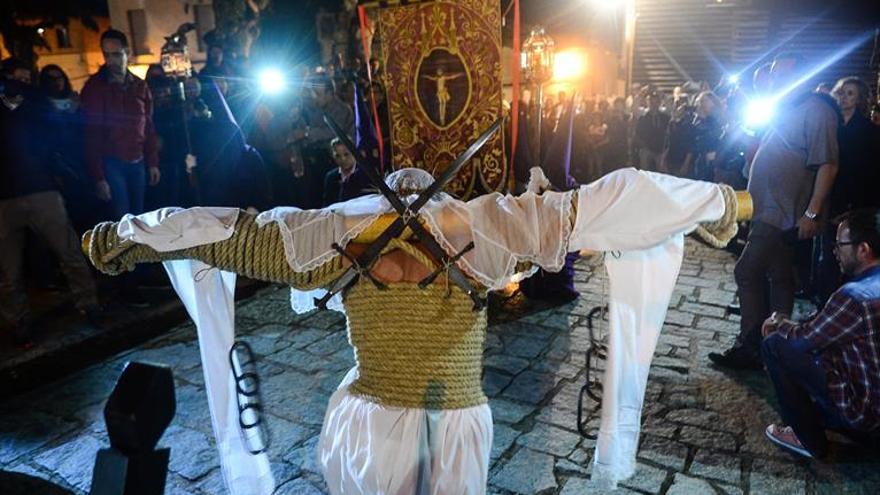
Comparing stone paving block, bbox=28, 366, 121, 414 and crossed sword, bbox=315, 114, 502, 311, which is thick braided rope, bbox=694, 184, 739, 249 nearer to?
crossed sword, bbox=315, 114, 502, 311

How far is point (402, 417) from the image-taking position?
2.40 m

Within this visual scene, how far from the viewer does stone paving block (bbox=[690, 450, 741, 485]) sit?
11.8ft

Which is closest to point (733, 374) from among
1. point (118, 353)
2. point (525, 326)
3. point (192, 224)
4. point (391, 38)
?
point (525, 326)

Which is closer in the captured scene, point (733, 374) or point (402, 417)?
point (402, 417)

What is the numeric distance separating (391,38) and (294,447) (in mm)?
3278

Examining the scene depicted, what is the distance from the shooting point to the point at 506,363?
5.26 meters

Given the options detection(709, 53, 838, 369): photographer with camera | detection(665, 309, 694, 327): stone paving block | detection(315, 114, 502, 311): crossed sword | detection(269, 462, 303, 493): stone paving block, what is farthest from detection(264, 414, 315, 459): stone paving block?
detection(665, 309, 694, 327): stone paving block

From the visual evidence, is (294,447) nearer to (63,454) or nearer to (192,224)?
(63,454)

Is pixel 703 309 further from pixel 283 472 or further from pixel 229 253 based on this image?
pixel 229 253

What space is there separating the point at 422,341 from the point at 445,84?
3.02 metres

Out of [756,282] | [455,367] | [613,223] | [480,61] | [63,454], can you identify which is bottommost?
[63,454]

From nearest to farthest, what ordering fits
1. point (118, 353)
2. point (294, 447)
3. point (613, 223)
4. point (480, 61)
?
point (613, 223) → point (294, 447) → point (480, 61) → point (118, 353)

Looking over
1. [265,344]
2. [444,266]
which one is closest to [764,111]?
[444,266]

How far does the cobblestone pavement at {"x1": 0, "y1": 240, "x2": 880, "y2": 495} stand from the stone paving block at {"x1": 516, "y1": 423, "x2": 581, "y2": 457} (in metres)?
0.01
